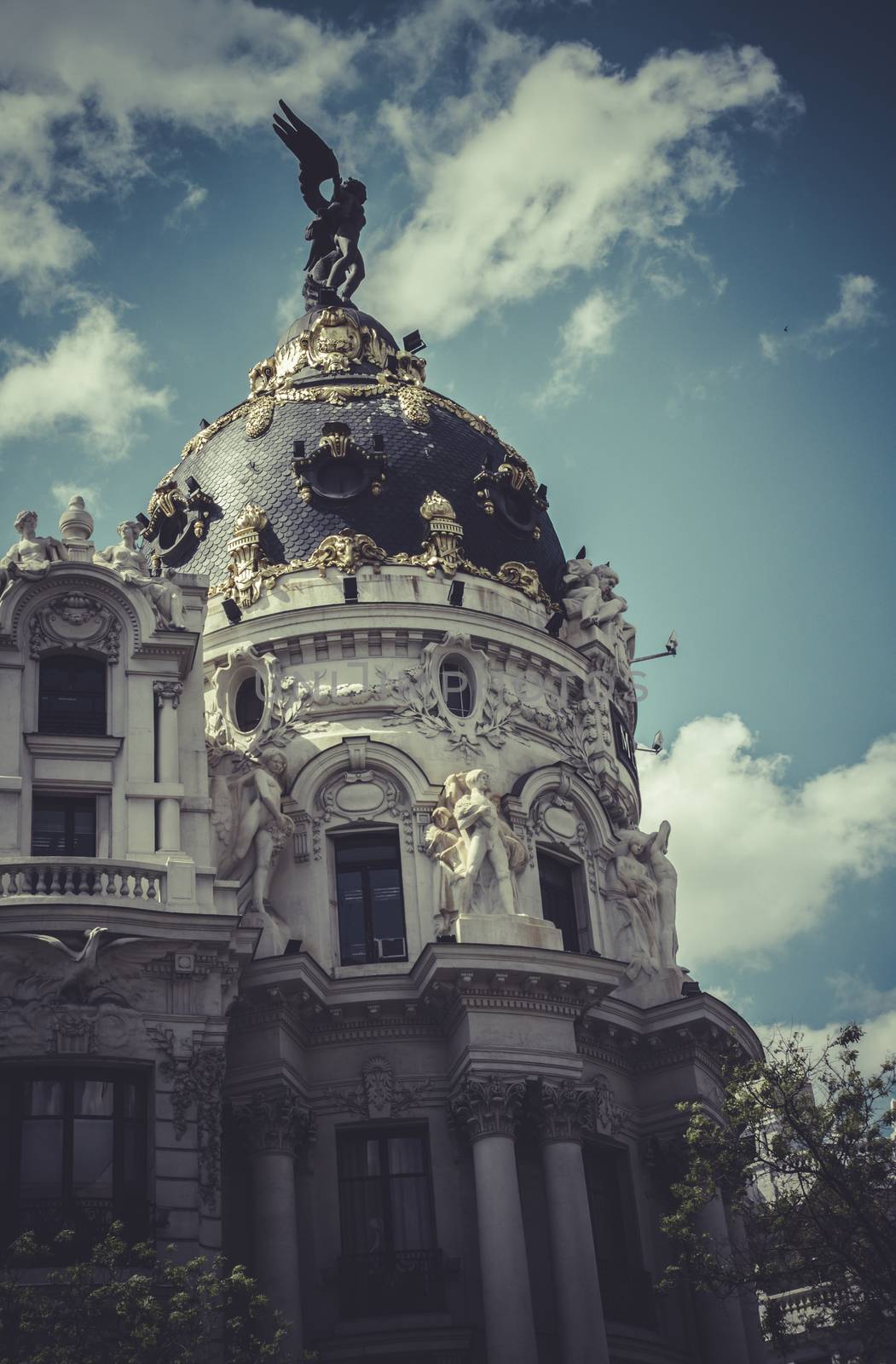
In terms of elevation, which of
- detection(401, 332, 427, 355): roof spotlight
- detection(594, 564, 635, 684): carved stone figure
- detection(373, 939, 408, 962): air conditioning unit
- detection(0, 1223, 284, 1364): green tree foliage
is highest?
detection(401, 332, 427, 355): roof spotlight

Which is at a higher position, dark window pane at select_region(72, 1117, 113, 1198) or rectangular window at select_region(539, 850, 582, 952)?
rectangular window at select_region(539, 850, 582, 952)

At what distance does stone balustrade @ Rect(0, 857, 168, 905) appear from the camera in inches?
1212

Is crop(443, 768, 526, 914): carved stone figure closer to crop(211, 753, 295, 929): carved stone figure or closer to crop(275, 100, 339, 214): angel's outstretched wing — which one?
crop(211, 753, 295, 929): carved stone figure

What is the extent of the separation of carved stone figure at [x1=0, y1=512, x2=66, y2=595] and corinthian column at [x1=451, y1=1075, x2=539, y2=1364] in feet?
39.4

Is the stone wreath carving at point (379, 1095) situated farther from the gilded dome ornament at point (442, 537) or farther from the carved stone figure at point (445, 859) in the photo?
the gilded dome ornament at point (442, 537)

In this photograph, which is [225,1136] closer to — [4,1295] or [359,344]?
[4,1295]

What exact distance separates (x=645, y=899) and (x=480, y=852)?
521cm

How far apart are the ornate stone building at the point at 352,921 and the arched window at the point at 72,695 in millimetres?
79

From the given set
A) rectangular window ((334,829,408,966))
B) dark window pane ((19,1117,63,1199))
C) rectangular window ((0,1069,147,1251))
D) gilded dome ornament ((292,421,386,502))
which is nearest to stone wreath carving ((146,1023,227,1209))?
rectangular window ((0,1069,147,1251))

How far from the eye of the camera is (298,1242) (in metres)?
33.4

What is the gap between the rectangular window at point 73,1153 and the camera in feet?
93.3

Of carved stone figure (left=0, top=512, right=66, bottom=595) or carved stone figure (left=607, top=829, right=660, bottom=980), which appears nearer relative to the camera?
carved stone figure (left=0, top=512, right=66, bottom=595)

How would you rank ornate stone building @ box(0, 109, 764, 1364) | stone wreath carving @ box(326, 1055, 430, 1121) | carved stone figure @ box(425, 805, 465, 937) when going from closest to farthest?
ornate stone building @ box(0, 109, 764, 1364) < stone wreath carving @ box(326, 1055, 430, 1121) < carved stone figure @ box(425, 805, 465, 937)

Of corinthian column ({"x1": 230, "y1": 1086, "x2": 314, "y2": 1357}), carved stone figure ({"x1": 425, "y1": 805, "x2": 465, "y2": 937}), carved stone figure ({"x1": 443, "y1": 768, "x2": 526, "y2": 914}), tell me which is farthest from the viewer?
carved stone figure ({"x1": 425, "y1": 805, "x2": 465, "y2": 937})
